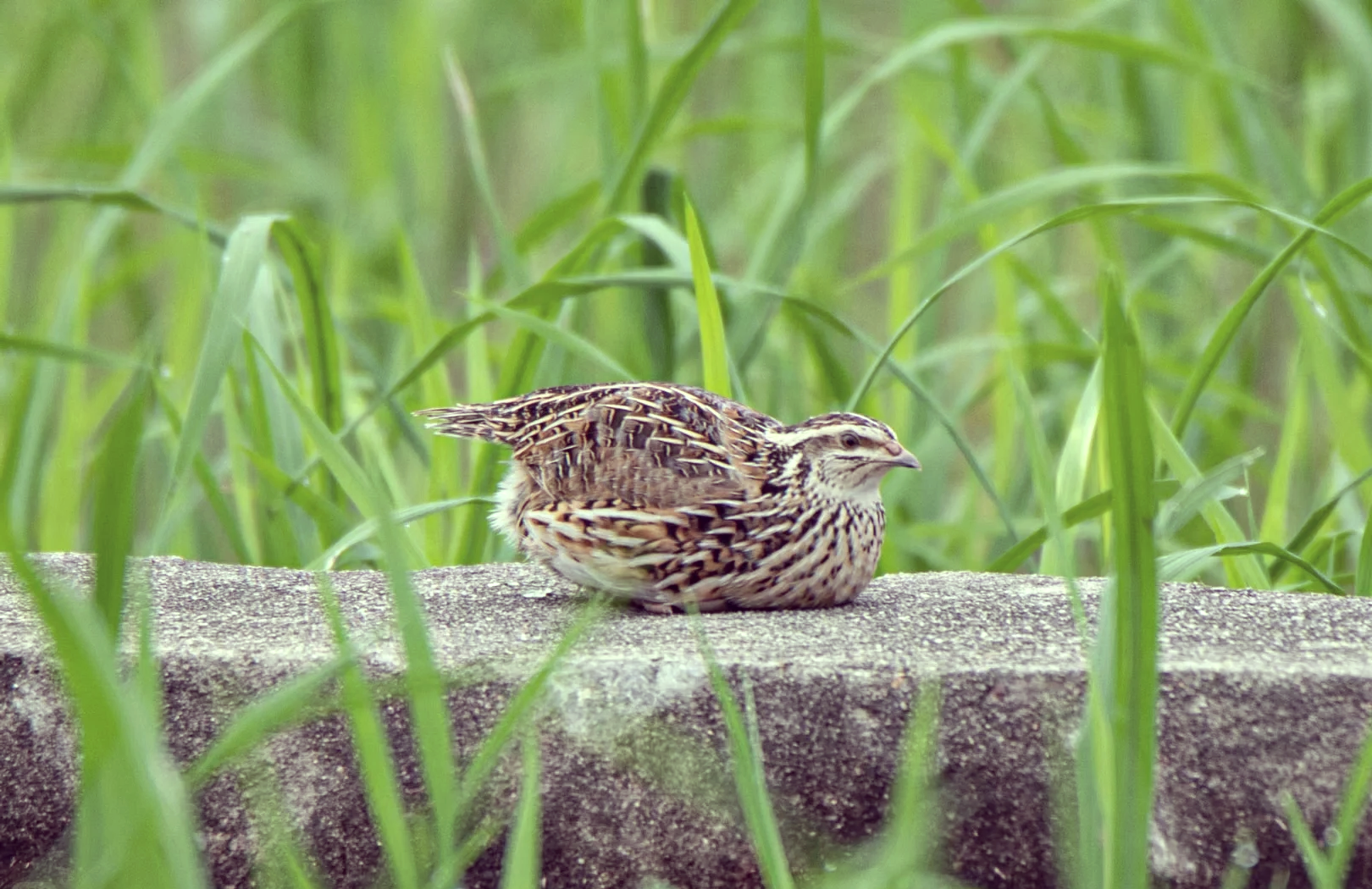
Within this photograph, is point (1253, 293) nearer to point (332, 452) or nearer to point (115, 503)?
point (332, 452)

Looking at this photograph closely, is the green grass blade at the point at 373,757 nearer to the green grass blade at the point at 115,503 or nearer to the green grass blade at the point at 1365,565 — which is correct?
the green grass blade at the point at 115,503

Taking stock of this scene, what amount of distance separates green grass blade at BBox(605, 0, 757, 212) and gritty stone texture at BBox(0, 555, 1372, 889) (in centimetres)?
181

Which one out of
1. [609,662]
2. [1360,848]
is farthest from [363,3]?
[1360,848]

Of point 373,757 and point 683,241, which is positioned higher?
point 683,241

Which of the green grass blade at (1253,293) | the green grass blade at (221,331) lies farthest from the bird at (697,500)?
the green grass blade at (1253,293)

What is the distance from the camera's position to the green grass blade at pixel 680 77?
4160 mm

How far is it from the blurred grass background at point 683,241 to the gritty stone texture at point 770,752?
59 centimetres

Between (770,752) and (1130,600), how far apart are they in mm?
693

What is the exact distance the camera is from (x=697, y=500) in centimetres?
319

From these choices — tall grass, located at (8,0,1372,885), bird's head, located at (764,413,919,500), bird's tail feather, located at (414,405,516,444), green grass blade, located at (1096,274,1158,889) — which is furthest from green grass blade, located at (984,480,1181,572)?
green grass blade, located at (1096,274,1158,889)

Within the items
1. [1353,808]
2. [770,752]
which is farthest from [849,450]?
[1353,808]

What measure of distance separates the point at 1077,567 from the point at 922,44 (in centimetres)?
164

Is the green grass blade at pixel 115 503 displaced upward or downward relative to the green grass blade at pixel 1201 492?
upward

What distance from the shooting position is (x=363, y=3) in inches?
273
